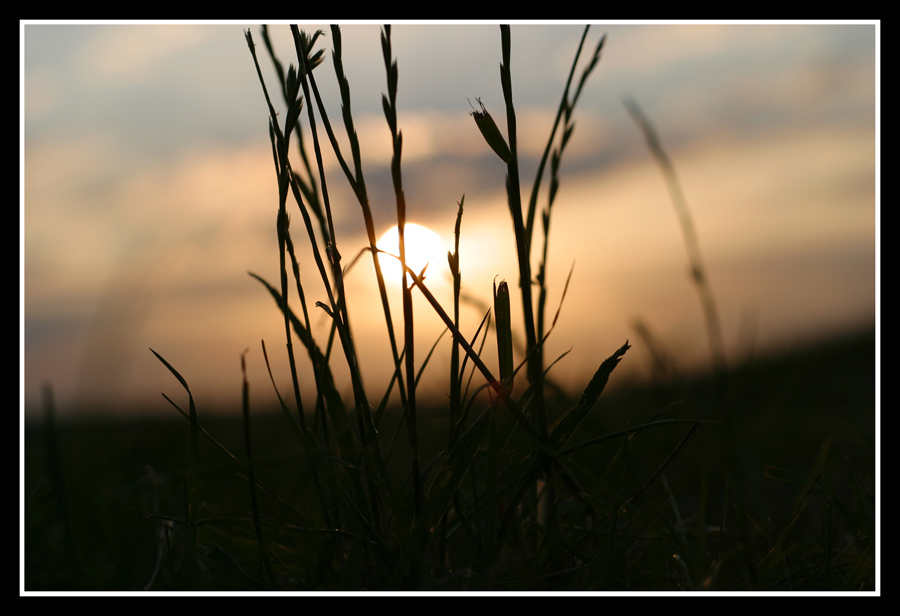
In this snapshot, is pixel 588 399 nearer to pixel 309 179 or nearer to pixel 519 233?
pixel 519 233

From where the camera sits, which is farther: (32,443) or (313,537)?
(32,443)

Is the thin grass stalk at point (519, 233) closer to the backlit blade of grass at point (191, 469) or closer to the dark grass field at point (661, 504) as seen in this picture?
the dark grass field at point (661, 504)

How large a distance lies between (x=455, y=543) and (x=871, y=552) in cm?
65

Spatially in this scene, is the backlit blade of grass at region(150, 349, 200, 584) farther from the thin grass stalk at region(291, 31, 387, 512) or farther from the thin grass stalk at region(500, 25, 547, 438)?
the thin grass stalk at region(500, 25, 547, 438)

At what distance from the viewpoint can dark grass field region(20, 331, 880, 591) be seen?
34.4 inches

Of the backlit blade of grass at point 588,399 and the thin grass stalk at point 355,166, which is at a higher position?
the thin grass stalk at point 355,166

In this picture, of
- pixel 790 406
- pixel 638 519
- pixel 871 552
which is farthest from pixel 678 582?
pixel 790 406

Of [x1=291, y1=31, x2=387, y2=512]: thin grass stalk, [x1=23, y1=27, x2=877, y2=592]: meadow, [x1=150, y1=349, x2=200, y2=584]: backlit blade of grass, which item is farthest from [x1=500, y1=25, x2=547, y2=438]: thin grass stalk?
[x1=150, y1=349, x2=200, y2=584]: backlit blade of grass

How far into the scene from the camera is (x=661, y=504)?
3.40 ft

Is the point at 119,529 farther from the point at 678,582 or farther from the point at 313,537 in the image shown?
the point at 678,582

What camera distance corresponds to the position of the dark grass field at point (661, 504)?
873mm

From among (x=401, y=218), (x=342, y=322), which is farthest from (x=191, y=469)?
(x=401, y=218)

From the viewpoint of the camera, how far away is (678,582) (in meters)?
0.89

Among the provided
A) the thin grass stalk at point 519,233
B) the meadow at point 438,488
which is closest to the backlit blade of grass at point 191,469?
the meadow at point 438,488
